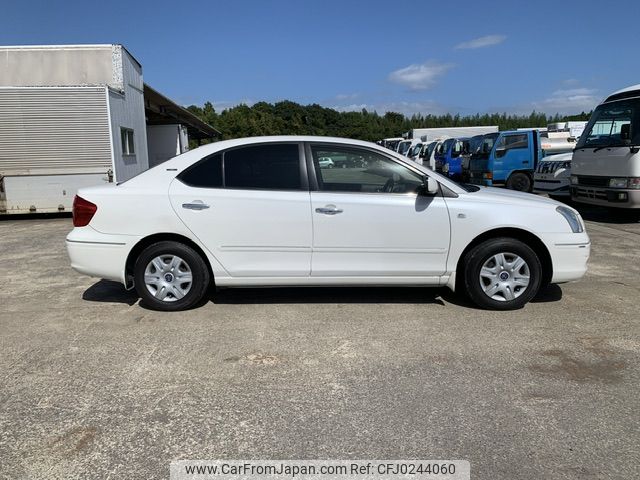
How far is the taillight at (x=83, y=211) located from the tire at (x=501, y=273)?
3510 mm

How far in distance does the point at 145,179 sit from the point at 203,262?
96cm

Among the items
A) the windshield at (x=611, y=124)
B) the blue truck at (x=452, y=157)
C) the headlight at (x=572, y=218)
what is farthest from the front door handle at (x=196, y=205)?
the blue truck at (x=452, y=157)

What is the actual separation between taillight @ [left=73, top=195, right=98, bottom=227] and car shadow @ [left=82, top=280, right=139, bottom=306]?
94cm

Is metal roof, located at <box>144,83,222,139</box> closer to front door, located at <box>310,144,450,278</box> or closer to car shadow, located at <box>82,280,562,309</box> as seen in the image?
car shadow, located at <box>82,280,562,309</box>

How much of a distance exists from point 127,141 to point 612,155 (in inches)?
452

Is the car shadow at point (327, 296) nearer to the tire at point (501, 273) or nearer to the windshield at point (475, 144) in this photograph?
the tire at point (501, 273)

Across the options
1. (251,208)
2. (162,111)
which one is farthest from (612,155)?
(162,111)

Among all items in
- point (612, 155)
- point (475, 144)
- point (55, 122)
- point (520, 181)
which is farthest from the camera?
point (475, 144)

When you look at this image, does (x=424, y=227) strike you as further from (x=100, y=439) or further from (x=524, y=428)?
(x=100, y=439)

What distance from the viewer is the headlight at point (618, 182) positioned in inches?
392

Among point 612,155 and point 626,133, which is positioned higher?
point 626,133

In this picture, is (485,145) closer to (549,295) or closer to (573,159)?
(573,159)

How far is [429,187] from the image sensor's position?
4637 mm

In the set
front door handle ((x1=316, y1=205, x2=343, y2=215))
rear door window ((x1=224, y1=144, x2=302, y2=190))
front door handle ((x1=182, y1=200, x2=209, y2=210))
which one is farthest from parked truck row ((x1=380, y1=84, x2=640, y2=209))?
front door handle ((x1=182, y1=200, x2=209, y2=210))
